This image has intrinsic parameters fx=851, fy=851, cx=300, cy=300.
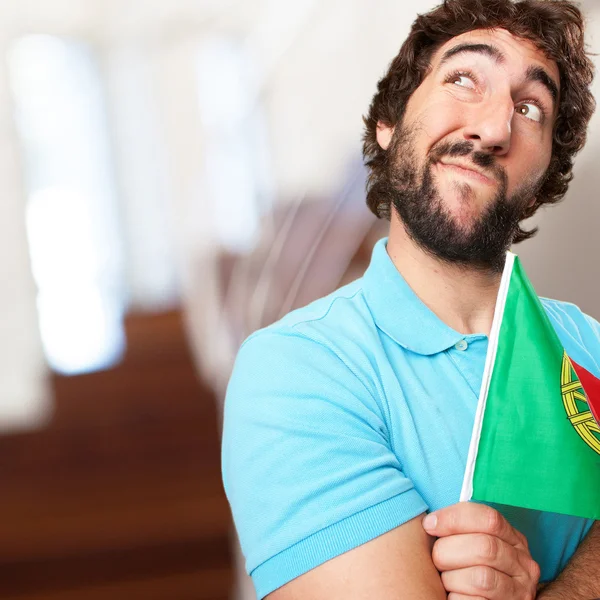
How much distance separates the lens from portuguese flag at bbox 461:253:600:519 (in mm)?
829

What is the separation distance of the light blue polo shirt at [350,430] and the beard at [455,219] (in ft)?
0.24

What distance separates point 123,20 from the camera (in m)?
2.49

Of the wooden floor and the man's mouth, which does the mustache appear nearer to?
the man's mouth

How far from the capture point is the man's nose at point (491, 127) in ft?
3.52

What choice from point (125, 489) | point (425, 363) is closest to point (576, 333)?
point (425, 363)

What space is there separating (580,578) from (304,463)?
32 cm

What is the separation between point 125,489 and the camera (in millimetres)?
2359

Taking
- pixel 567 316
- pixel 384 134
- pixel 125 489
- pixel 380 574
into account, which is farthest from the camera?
pixel 125 489

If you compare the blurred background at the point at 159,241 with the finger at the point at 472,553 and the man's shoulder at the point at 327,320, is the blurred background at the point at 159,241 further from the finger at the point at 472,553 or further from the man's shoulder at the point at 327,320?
the finger at the point at 472,553

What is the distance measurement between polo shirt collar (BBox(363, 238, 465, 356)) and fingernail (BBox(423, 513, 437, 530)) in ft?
0.73

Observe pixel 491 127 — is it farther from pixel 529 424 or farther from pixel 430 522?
pixel 430 522

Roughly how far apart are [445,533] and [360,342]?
0.80 feet

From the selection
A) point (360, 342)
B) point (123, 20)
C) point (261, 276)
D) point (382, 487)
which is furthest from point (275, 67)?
point (382, 487)

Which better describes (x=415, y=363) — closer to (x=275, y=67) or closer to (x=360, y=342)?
(x=360, y=342)
